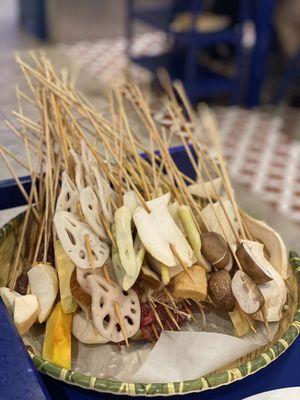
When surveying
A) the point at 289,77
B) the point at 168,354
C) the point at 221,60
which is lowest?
the point at 221,60

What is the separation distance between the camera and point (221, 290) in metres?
1.13

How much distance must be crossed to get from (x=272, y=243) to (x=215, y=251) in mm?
168

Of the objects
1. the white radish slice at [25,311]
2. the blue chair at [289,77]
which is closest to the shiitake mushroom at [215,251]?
the white radish slice at [25,311]

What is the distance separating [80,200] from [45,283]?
0.18m

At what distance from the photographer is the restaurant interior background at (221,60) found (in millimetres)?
3705

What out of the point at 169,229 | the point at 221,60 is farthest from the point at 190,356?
the point at 221,60

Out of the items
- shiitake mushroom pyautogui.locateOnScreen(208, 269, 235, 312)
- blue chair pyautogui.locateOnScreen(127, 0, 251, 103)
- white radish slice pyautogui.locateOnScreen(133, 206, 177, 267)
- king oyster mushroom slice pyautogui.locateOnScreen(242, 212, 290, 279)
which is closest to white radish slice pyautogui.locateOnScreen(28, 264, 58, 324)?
white radish slice pyautogui.locateOnScreen(133, 206, 177, 267)

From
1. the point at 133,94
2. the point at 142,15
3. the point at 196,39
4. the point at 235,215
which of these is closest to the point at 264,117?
the point at 196,39

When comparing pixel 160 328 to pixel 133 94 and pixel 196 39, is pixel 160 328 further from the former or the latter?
pixel 196 39

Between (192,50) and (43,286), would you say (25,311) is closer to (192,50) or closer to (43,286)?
(43,286)

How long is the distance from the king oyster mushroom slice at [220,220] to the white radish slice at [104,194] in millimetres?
207

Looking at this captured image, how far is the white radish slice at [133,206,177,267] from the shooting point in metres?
1.07

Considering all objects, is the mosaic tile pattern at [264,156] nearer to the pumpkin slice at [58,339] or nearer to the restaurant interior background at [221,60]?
the restaurant interior background at [221,60]

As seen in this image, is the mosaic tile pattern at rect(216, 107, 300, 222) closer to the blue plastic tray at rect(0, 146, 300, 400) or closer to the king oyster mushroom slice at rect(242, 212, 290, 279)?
the king oyster mushroom slice at rect(242, 212, 290, 279)
